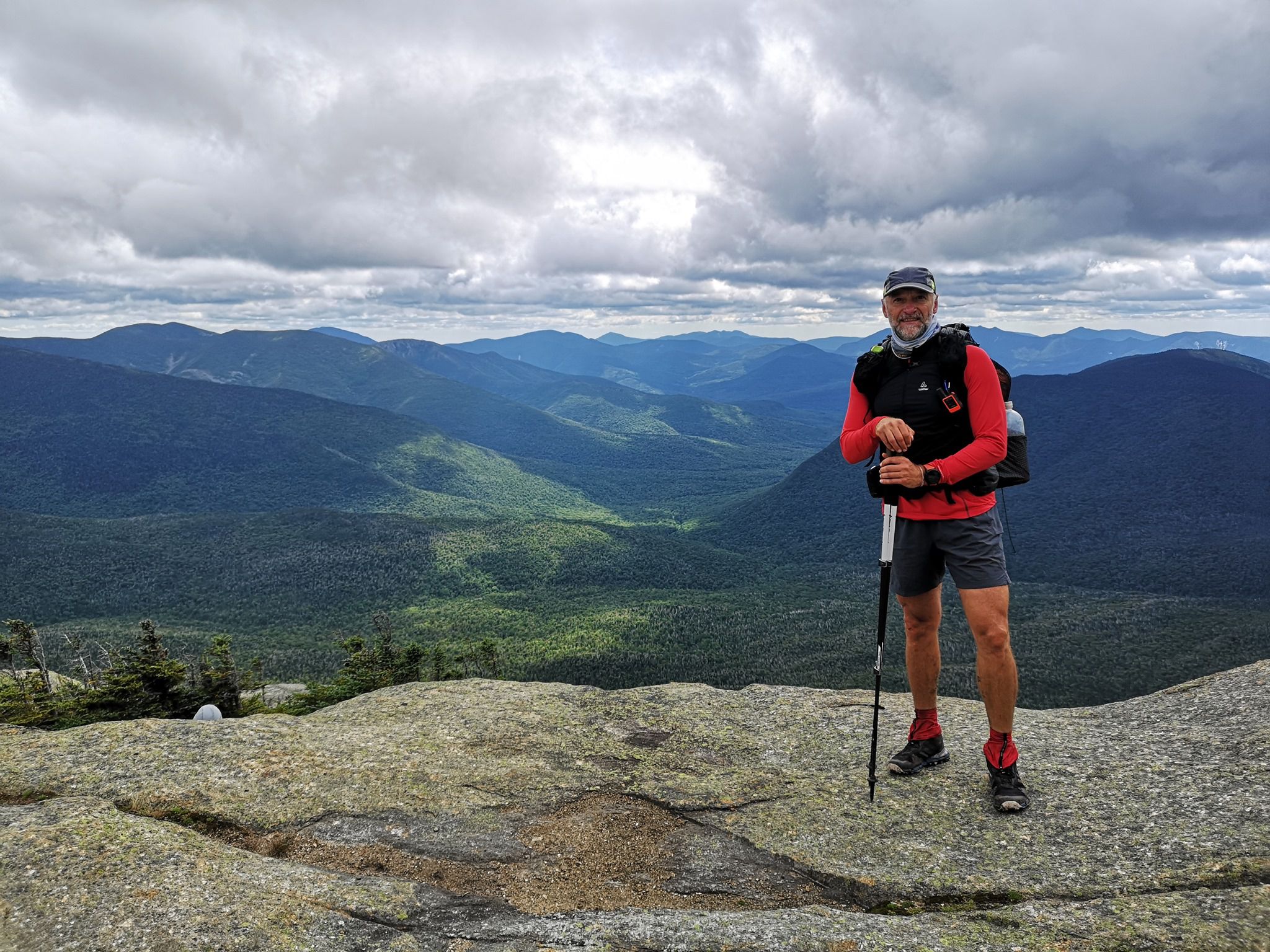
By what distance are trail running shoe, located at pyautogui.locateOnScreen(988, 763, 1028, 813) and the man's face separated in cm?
517

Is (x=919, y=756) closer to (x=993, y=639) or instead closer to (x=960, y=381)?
(x=993, y=639)

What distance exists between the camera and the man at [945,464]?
785 centimetres

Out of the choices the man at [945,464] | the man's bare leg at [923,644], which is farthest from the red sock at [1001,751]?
the man's bare leg at [923,644]

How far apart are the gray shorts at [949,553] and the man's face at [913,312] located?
2.25m

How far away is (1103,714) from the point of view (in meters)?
11.8

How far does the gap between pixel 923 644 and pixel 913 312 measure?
4239 millimetres

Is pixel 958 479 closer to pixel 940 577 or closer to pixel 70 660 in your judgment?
pixel 940 577

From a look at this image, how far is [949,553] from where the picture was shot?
26.8 ft

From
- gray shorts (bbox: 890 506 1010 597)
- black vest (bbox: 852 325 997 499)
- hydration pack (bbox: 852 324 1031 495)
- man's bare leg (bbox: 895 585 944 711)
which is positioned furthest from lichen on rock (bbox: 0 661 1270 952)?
black vest (bbox: 852 325 997 499)

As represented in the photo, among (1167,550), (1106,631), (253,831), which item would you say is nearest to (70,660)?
(253,831)

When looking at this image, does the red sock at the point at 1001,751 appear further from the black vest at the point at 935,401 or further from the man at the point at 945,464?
the black vest at the point at 935,401

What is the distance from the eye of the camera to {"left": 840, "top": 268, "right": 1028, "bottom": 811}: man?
309 inches

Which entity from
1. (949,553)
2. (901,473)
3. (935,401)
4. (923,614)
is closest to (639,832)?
(923,614)

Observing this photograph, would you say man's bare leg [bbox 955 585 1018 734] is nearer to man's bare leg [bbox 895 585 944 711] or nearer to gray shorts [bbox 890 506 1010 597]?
gray shorts [bbox 890 506 1010 597]
